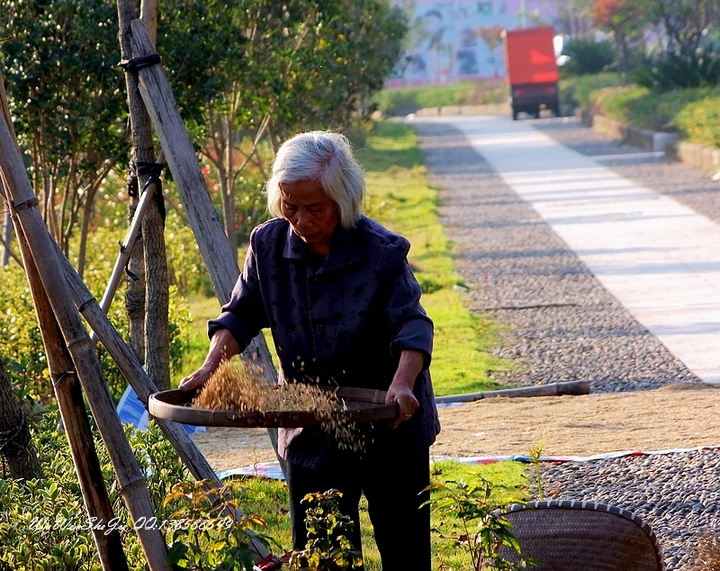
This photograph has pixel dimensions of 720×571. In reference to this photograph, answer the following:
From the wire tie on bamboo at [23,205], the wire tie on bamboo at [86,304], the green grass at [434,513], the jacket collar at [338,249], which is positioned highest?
the wire tie on bamboo at [23,205]

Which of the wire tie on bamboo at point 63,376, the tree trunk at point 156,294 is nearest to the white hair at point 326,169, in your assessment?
the wire tie on bamboo at point 63,376

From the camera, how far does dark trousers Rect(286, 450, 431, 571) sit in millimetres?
3004

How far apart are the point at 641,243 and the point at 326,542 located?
10.2 m

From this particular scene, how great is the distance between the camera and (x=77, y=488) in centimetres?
380

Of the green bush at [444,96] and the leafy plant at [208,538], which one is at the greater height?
the leafy plant at [208,538]

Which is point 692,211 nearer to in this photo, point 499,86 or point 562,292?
point 562,292

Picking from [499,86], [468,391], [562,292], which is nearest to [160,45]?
[468,391]

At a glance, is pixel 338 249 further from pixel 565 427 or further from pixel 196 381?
pixel 565 427

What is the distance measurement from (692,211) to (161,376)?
10.6 meters

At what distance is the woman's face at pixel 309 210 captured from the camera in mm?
2875

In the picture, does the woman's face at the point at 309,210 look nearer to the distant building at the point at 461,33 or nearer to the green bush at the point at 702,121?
the green bush at the point at 702,121

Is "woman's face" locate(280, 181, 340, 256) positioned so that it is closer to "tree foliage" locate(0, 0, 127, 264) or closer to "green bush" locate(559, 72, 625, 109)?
"tree foliage" locate(0, 0, 127, 264)

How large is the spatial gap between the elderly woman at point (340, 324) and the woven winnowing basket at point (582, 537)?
373 millimetres

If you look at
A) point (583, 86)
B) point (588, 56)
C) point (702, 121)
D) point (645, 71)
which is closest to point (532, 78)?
point (583, 86)
